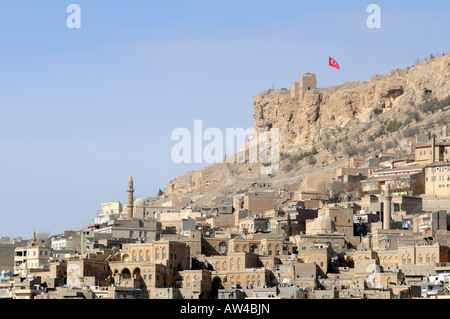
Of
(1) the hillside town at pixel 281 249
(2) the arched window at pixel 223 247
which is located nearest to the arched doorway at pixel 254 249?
(1) the hillside town at pixel 281 249

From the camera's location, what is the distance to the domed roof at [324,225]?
7550 cm

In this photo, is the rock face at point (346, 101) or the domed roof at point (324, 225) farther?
the rock face at point (346, 101)

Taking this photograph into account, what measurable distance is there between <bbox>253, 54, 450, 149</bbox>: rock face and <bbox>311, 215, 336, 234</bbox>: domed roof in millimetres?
39712

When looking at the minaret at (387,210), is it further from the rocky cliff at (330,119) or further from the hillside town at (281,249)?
the rocky cliff at (330,119)

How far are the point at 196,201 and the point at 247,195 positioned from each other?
70.2 ft

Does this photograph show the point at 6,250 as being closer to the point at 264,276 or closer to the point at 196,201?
the point at 264,276

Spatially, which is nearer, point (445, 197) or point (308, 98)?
point (445, 197)

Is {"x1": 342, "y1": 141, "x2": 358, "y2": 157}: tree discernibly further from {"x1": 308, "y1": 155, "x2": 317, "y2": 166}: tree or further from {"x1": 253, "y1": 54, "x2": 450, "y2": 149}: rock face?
{"x1": 253, "y1": 54, "x2": 450, "y2": 149}: rock face

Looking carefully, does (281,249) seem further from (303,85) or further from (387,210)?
(303,85)

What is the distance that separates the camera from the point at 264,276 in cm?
6656

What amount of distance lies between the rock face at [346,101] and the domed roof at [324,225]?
39.7 m

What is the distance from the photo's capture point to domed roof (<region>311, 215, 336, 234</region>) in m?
75.5

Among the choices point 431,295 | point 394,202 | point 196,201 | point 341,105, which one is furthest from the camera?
point 341,105
